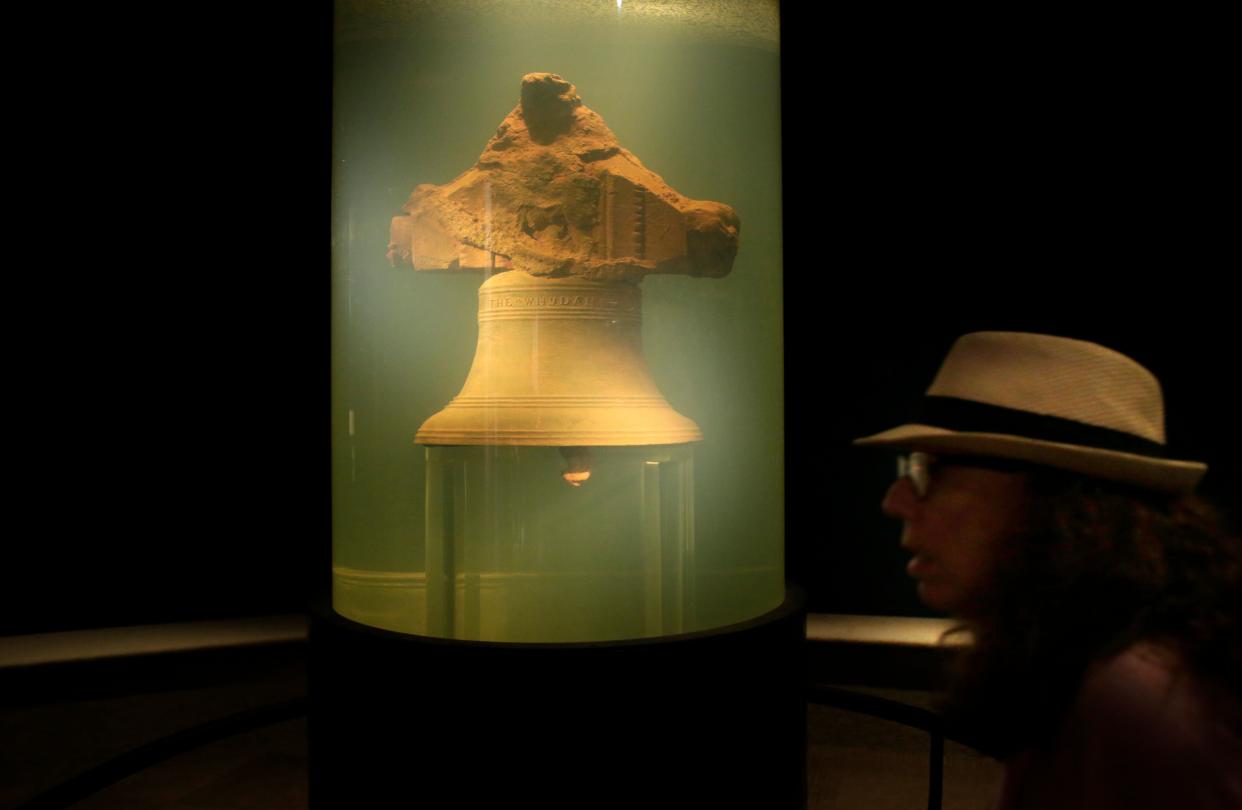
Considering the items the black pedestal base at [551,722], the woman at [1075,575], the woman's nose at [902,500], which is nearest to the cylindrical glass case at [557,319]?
the black pedestal base at [551,722]

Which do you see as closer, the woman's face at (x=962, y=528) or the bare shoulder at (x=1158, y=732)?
the bare shoulder at (x=1158, y=732)

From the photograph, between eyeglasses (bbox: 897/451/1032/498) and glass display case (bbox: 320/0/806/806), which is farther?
glass display case (bbox: 320/0/806/806)

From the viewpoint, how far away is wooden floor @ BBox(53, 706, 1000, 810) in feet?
12.1

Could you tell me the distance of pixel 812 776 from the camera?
3928mm

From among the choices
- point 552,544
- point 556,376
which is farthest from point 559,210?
point 552,544

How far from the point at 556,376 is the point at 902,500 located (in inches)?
42.1

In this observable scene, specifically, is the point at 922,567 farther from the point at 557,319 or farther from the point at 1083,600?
the point at 557,319

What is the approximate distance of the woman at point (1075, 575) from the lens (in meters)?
1.17

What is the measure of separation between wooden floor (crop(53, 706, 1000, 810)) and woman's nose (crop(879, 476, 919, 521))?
233cm

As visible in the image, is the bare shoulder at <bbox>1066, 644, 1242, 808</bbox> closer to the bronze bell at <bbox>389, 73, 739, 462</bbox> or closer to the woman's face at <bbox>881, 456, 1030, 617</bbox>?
the woman's face at <bbox>881, 456, 1030, 617</bbox>

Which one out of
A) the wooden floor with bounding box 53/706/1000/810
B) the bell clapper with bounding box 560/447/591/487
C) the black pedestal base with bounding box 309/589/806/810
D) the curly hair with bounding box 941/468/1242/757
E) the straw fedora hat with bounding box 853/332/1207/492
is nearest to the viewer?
the curly hair with bounding box 941/468/1242/757

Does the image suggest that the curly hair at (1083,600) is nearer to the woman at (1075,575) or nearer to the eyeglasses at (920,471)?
the woman at (1075,575)

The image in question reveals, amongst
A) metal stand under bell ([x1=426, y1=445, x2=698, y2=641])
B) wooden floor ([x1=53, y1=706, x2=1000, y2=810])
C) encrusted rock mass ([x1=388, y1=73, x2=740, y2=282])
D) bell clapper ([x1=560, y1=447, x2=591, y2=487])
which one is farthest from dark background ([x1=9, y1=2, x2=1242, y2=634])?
bell clapper ([x1=560, y1=447, x2=591, y2=487])

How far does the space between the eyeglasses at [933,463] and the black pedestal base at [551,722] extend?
86 cm
